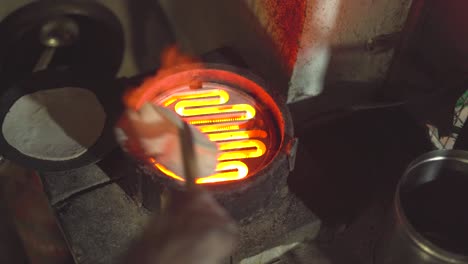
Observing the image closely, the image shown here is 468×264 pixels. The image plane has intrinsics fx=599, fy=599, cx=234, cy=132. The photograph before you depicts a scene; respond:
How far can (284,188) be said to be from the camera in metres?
1.72

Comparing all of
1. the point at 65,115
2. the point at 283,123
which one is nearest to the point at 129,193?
the point at 65,115

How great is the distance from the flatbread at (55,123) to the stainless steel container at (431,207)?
896 mm

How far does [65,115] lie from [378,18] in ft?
3.22

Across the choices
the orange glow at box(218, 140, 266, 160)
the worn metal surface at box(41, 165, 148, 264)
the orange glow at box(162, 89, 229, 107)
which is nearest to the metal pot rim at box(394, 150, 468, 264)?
the orange glow at box(218, 140, 266, 160)

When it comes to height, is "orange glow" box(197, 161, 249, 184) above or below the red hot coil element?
below

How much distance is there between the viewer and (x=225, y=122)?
66.5 inches

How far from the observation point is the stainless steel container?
1.36 metres

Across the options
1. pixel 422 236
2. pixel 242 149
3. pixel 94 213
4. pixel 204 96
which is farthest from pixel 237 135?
pixel 422 236

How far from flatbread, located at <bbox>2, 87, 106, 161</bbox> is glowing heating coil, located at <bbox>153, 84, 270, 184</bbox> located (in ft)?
0.94

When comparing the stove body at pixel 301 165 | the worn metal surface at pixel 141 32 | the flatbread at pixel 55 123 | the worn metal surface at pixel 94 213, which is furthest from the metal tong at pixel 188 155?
the worn metal surface at pixel 141 32

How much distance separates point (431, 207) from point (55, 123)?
1.11m

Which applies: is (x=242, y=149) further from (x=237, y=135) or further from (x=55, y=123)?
(x=55, y=123)

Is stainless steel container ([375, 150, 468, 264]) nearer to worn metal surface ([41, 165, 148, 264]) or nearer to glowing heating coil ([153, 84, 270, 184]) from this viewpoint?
glowing heating coil ([153, 84, 270, 184])

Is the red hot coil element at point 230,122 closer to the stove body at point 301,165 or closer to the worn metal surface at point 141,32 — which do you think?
the stove body at point 301,165
